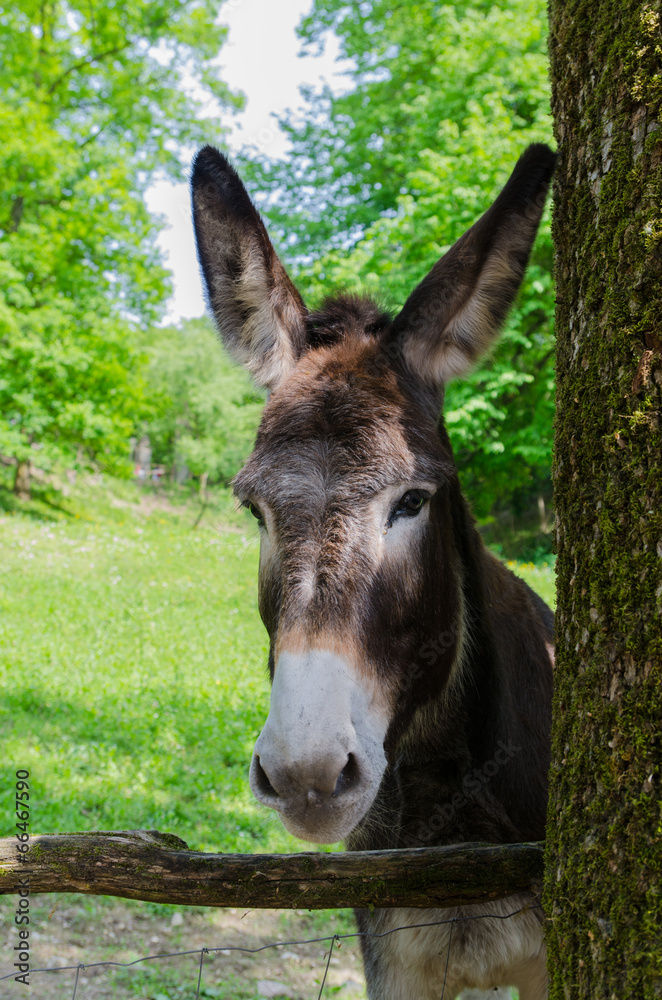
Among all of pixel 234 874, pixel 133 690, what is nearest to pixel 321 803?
pixel 234 874

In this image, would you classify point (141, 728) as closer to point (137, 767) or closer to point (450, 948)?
point (137, 767)

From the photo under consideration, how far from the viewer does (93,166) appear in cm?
1712

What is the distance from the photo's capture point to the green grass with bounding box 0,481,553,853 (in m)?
5.21

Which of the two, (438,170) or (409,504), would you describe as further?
(438,170)

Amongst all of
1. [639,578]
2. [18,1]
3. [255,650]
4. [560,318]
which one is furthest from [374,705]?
[18,1]

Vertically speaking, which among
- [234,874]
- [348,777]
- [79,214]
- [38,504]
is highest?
[79,214]

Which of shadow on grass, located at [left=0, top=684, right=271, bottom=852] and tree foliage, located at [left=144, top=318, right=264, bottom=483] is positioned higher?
tree foliage, located at [left=144, top=318, right=264, bottom=483]

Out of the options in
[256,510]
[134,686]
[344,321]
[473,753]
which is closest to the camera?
[256,510]

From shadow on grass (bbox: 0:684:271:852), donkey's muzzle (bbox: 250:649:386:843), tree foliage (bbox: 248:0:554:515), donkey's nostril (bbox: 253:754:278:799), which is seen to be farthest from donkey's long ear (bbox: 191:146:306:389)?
tree foliage (bbox: 248:0:554:515)

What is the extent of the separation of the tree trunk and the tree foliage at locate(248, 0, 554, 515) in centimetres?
882

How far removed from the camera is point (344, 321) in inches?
102

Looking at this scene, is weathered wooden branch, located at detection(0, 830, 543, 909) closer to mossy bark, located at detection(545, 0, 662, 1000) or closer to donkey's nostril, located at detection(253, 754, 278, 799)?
donkey's nostril, located at detection(253, 754, 278, 799)

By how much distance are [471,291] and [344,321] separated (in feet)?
1.62

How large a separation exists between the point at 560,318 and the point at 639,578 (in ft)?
2.46
